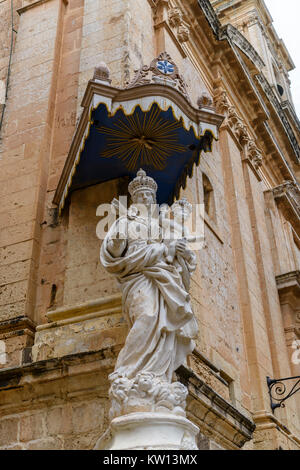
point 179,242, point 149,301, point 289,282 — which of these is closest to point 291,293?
point 289,282

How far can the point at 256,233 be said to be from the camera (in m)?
13.0

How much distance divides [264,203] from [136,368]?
1041cm

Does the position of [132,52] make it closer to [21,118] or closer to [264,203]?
[21,118]

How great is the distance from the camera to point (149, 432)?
4.75 metres

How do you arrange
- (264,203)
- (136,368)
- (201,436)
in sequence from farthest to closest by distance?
(264,203) < (201,436) < (136,368)

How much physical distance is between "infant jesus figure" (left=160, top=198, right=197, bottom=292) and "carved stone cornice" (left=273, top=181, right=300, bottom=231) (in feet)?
31.7

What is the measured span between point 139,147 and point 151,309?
7.95ft

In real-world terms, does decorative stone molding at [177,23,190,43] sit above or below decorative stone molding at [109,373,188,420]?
above

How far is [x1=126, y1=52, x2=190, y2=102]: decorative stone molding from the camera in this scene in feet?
22.1

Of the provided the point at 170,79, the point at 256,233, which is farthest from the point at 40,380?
the point at 256,233

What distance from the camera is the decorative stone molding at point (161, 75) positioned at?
6736 millimetres

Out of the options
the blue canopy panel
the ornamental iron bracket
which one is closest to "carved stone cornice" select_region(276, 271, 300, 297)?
the ornamental iron bracket

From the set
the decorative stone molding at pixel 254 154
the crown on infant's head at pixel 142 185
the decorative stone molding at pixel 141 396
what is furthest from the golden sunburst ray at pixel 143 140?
the decorative stone molding at pixel 254 154

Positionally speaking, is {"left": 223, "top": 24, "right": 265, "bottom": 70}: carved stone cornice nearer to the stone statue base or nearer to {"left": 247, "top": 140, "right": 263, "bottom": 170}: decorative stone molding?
{"left": 247, "top": 140, "right": 263, "bottom": 170}: decorative stone molding
